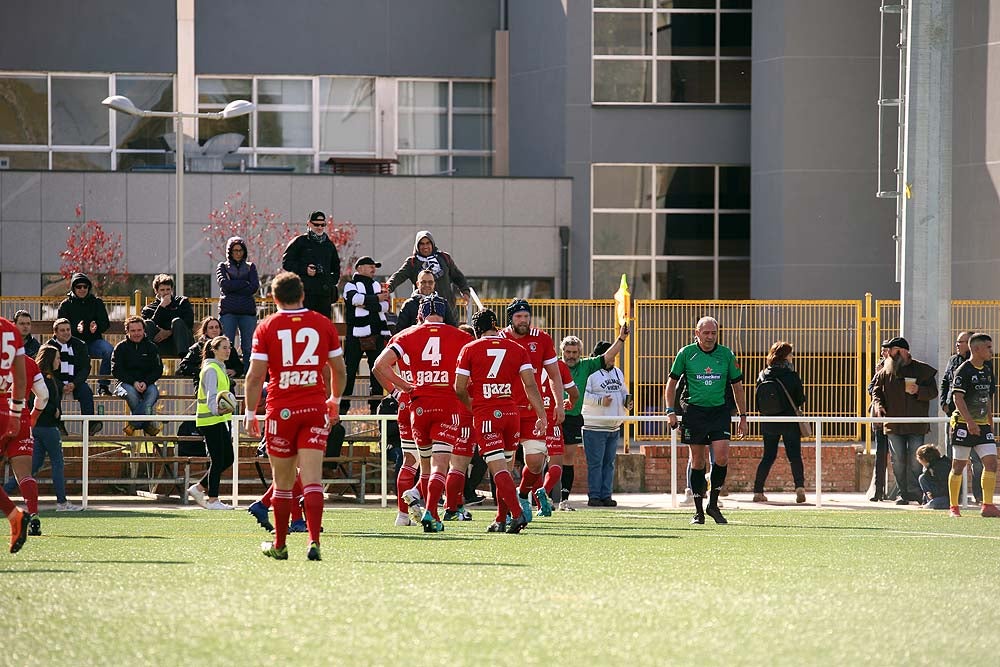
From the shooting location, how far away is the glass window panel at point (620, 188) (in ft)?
114

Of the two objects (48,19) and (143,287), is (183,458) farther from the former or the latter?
(48,19)

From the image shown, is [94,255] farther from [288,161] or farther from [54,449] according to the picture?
[54,449]

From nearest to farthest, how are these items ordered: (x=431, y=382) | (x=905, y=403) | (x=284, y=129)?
1. (x=431, y=382)
2. (x=905, y=403)
3. (x=284, y=129)

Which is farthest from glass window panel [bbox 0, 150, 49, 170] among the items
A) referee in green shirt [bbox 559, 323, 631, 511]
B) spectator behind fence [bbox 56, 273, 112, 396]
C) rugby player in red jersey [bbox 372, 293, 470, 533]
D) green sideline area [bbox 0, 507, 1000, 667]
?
rugby player in red jersey [bbox 372, 293, 470, 533]

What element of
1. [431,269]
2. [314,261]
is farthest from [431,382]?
[314,261]

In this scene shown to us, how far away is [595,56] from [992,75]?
29.3 ft

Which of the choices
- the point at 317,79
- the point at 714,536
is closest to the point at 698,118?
the point at 317,79

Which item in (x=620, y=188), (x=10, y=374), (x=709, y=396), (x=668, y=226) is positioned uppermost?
(x=620, y=188)

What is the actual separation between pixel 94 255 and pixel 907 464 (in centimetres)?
1927

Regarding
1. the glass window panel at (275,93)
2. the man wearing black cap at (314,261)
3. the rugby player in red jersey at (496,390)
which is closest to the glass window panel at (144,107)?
the glass window panel at (275,93)

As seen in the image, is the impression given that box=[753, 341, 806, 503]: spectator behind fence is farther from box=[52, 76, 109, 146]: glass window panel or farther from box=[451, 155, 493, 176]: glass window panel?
box=[52, 76, 109, 146]: glass window panel

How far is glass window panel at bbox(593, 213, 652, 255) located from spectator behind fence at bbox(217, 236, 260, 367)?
50.4ft

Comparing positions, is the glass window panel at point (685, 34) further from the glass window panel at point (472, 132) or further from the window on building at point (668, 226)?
the glass window panel at point (472, 132)

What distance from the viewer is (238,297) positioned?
20031 millimetres
